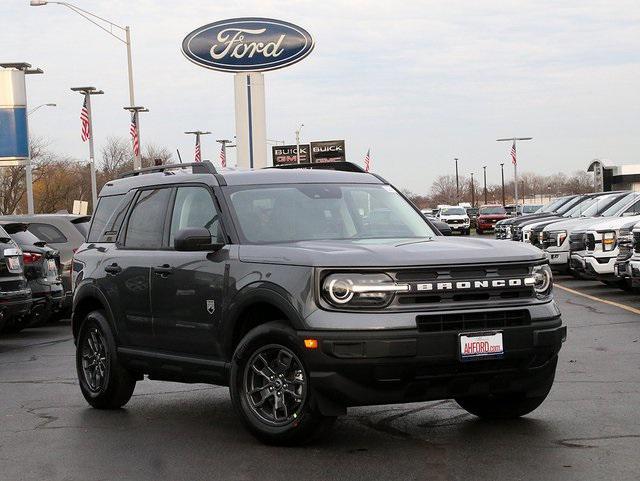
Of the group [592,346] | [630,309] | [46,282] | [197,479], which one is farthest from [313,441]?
[630,309]

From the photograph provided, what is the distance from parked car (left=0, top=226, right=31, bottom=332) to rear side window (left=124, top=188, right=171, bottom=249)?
16.8 feet

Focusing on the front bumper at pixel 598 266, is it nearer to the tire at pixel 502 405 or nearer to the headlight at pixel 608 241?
the headlight at pixel 608 241

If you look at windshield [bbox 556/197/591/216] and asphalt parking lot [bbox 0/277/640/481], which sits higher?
windshield [bbox 556/197/591/216]

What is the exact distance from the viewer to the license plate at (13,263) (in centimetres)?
1409

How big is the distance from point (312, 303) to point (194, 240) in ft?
3.98

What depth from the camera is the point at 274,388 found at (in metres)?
7.34

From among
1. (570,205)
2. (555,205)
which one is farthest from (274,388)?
(555,205)

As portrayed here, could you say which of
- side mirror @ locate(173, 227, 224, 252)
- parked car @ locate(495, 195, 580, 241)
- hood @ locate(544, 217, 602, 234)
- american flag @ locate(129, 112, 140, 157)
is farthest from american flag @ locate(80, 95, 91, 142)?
side mirror @ locate(173, 227, 224, 252)

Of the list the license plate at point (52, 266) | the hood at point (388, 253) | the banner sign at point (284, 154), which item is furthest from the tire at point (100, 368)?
the banner sign at point (284, 154)

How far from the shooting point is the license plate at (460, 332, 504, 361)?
22.9 feet

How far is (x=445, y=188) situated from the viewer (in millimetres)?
190375

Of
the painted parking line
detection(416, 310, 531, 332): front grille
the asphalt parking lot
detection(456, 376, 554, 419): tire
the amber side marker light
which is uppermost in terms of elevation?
detection(416, 310, 531, 332): front grille

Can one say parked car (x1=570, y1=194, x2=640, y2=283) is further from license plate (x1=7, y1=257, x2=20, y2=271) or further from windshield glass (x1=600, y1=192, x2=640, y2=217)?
license plate (x1=7, y1=257, x2=20, y2=271)

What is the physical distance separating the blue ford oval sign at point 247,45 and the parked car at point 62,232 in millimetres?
28071
